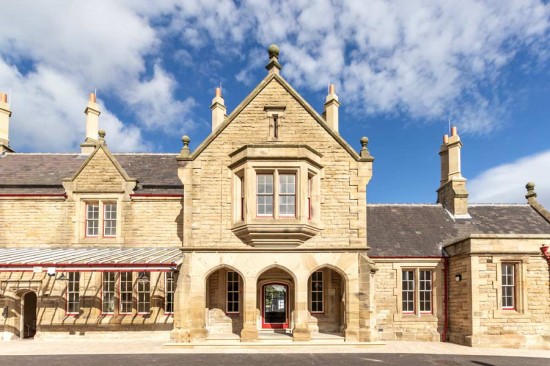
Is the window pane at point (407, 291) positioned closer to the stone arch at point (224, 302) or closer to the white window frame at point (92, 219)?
the stone arch at point (224, 302)

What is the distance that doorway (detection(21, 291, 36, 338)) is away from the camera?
19.2 metres

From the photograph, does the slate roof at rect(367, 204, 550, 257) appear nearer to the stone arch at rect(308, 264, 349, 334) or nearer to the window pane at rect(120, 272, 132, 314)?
the stone arch at rect(308, 264, 349, 334)

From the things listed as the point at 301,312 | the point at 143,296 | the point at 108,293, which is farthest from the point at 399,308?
the point at 108,293

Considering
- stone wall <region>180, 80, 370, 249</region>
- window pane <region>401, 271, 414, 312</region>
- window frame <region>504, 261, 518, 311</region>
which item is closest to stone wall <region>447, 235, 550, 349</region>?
window frame <region>504, 261, 518, 311</region>

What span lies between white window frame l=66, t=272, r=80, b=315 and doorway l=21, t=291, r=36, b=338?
7.64 feet

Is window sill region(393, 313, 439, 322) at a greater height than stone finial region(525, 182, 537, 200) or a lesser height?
lesser

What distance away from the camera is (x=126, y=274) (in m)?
18.9

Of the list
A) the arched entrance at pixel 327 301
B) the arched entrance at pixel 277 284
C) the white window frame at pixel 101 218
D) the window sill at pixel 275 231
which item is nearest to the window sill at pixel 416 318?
the arched entrance at pixel 327 301

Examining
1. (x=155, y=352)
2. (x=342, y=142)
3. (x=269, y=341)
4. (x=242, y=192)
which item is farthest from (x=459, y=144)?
(x=155, y=352)

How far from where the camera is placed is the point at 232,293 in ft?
60.0

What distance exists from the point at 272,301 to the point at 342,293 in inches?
464

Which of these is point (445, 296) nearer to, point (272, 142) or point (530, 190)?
point (530, 190)

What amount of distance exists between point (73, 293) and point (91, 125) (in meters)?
9.35

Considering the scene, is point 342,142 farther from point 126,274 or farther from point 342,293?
point 126,274
